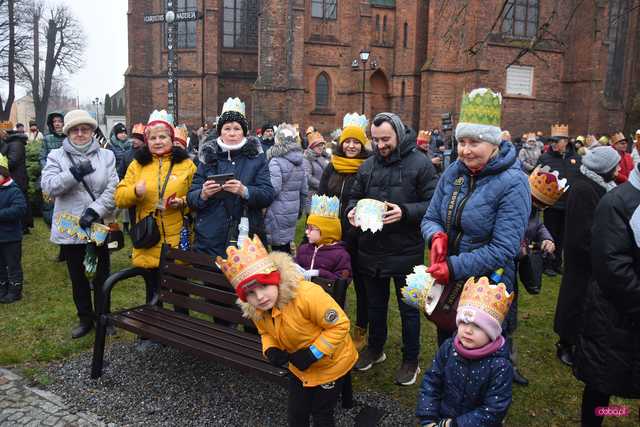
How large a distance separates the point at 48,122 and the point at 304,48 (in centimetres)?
2148

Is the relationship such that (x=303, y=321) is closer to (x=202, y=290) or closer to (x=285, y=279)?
(x=285, y=279)

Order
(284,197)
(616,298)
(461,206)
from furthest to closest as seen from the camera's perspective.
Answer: (284,197) < (461,206) < (616,298)

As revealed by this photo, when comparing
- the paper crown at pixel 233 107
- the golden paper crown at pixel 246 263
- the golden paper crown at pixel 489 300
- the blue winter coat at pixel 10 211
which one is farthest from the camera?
the blue winter coat at pixel 10 211

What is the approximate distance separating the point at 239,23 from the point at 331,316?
101 feet

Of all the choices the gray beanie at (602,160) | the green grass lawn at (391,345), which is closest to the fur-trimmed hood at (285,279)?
the green grass lawn at (391,345)

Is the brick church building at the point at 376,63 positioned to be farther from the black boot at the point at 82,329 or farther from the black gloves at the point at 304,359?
the black gloves at the point at 304,359

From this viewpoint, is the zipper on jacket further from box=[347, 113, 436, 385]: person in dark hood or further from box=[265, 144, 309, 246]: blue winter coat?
box=[265, 144, 309, 246]: blue winter coat

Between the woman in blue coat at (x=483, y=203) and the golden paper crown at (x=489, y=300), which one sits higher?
the woman in blue coat at (x=483, y=203)

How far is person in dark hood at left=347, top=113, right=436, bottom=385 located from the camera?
4.12m

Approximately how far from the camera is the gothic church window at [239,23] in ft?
102

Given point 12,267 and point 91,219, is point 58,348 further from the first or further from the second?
point 12,267

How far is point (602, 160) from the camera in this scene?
465 centimetres

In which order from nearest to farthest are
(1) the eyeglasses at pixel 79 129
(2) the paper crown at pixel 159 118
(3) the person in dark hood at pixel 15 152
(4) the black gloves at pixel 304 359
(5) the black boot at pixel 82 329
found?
(4) the black gloves at pixel 304 359 < (2) the paper crown at pixel 159 118 < (1) the eyeglasses at pixel 79 129 < (5) the black boot at pixel 82 329 < (3) the person in dark hood at pixel 15 152

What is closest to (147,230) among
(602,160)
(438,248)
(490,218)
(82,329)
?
(82,329)
